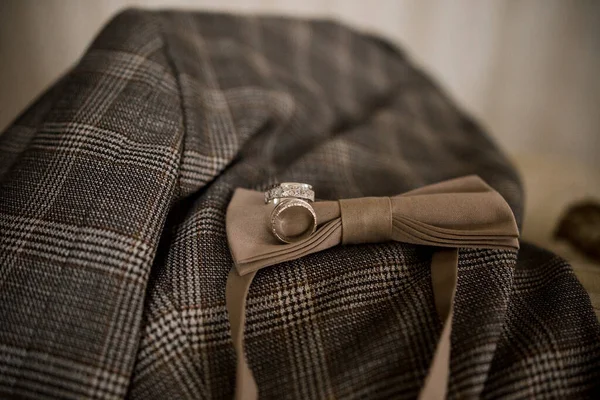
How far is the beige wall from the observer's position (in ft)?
3.97

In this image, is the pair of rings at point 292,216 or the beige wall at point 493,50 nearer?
the pair of rings at point 292,216

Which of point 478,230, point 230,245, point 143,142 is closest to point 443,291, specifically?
point 478,230

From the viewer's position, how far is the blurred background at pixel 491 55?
1147mm

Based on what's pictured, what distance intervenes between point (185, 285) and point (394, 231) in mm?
266

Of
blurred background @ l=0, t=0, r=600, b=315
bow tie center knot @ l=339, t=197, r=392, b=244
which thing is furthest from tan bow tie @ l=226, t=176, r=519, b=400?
blurred background @ l=0, t=0, r=600, b=315

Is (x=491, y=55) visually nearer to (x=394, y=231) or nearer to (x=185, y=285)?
(x=394, y=231)

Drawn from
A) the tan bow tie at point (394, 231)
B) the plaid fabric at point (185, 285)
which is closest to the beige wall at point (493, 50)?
the plaid fabric at point (185, 285)

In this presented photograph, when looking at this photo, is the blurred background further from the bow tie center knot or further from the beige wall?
the bow tie center knot

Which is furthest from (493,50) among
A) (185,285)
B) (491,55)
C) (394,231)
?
(185,285)

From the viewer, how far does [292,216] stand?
0.57 meters

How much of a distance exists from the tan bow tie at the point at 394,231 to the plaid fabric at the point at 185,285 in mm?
26

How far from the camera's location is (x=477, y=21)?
57.7 inches

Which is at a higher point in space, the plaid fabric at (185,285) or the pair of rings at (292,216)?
the pair of rings at (292,216)

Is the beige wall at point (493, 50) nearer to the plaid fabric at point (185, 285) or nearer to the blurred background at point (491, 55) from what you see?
the blurred background at point (491, 55)
